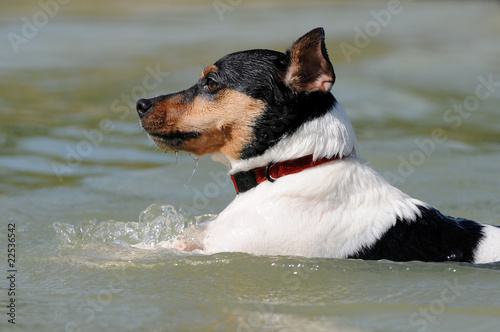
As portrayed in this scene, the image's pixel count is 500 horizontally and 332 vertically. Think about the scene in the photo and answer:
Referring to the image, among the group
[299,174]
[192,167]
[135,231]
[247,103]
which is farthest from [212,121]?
[192,167]

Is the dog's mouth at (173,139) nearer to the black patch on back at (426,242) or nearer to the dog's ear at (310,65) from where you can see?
the dog's ear at (310,65)

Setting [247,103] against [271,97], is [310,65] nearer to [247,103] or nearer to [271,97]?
[271,97]

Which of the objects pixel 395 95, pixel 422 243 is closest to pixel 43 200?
pixel 422 243

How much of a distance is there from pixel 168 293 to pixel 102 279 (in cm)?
48

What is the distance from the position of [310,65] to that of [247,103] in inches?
16.5

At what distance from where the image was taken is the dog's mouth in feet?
15.1

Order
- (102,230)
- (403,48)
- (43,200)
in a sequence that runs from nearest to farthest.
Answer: (102,230), (43,200), (403,48)

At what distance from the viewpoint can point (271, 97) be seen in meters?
4.48

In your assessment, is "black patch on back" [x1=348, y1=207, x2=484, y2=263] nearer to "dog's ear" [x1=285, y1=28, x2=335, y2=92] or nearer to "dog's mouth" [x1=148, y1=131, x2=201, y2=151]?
"dog's ear" [x1=285, y1=28, x2=335, y2=92]

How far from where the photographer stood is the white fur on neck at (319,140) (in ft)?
14.3

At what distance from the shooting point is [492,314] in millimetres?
3979

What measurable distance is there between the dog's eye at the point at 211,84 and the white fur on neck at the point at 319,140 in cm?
51

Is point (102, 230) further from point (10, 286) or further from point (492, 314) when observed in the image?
point (492, 314)

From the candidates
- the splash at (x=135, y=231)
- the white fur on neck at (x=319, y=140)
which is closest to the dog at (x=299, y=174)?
the white fur on neck at (x=319, y=140)
